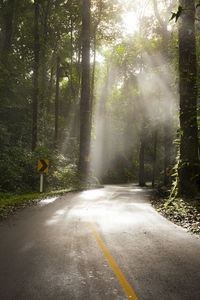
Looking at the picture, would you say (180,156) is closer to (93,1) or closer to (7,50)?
(7,50)

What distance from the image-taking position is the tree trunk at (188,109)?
1097 cm

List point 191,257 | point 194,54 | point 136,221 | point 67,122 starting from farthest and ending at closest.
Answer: point 67,122 < point 194,54 < point 136,221 < point 191,257

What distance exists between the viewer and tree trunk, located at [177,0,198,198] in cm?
1097

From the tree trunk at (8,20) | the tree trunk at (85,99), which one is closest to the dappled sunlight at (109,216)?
the tree trunk at (85,99)

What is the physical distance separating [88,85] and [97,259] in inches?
845

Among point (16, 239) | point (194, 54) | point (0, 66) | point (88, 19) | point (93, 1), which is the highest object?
point (93, 1)

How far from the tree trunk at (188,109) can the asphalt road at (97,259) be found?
2880mm

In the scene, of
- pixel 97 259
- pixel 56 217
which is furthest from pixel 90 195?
pixel 97 259

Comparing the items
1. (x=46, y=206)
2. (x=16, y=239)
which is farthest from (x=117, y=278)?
(x=46, y=206)

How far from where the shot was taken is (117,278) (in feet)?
13.6

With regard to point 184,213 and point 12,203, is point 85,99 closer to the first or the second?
point 12,203

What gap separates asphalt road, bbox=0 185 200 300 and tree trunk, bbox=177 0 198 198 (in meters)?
2.88

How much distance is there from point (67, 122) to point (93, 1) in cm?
1694

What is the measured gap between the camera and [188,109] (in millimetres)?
11492
